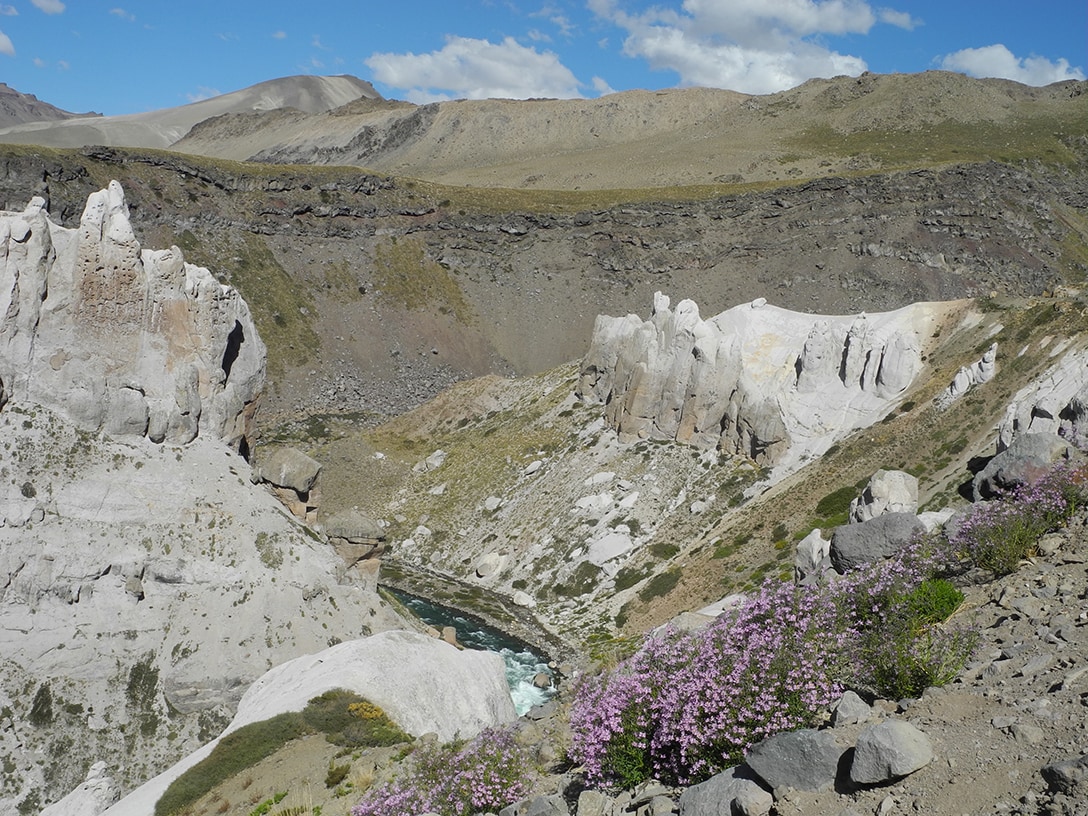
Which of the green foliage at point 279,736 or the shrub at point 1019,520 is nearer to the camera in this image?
the shrub at point 1019,520

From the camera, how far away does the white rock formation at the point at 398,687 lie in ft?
94.1

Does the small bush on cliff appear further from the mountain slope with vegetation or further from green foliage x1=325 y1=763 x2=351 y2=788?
the mountain slope with vegetation

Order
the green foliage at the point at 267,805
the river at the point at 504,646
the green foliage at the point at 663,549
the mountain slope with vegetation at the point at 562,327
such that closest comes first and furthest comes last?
1. the green foliage at the point at 267,805
2. the river at the point at 504,646
3. the mountain slope with vegetation at the point at 562,327
4. the green foliage at the point at 663,549

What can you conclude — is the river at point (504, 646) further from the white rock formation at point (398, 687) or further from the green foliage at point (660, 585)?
the white rock formation at point (398, 687)

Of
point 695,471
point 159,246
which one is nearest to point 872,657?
point 695,471

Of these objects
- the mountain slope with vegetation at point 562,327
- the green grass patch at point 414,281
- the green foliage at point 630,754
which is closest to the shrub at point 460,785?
the green foliage at point 630,754

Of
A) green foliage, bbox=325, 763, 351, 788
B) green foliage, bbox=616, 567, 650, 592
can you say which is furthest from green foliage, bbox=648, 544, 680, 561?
green foliage, bbox=325, 763, 351, 788

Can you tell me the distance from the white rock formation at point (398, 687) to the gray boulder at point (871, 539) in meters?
13.7

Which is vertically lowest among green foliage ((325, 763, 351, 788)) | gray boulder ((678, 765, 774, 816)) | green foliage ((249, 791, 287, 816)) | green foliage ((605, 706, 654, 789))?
green foliage ((249, 791, 287, 816))

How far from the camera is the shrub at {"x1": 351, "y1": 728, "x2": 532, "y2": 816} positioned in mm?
17016

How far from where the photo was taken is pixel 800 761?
11.9 meters

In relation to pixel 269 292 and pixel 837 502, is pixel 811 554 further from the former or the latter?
pixel 269 292

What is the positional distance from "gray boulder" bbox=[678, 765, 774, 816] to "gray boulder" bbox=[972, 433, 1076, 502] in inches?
622

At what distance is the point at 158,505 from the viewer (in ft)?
125
